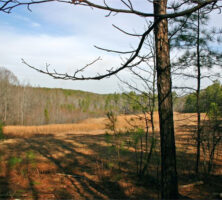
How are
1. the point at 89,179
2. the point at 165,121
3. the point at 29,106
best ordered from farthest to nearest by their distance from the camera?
the point at 29,106
the point at 89,179
the point at 165,121

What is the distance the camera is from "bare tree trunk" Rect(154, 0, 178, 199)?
11.5 feet

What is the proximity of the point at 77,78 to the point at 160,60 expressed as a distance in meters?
1.53

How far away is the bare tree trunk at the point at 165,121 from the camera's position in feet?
11.5

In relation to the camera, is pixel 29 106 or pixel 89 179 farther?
pixel 29 106

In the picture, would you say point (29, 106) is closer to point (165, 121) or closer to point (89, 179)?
point (89, 179)

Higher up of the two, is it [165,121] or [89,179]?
[165,121]

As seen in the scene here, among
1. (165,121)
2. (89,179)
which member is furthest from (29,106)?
(165,121)

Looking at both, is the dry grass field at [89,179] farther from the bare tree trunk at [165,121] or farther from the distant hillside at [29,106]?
the distant hillside at [29,106]


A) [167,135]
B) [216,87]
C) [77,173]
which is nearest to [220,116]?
[216,87]

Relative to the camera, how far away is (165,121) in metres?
3.55

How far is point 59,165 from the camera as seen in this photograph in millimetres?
7574

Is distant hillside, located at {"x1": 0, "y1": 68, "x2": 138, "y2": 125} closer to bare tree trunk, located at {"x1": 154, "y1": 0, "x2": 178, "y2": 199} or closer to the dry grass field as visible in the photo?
the dry grass field

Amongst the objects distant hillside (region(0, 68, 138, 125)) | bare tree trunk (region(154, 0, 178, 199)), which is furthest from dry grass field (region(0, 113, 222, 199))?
distant hillside (region(0, 68, 138, 125))

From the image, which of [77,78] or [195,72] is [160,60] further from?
[195,72]
